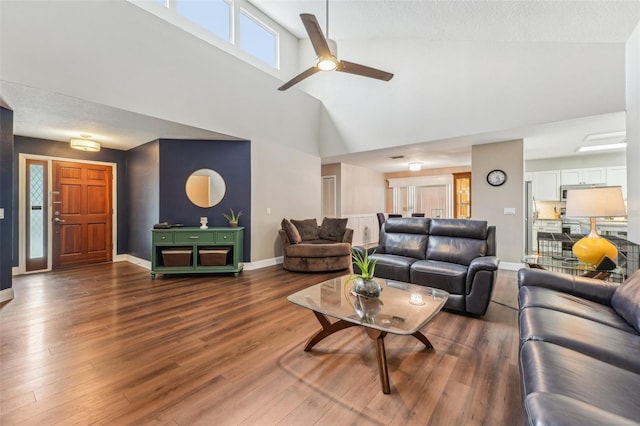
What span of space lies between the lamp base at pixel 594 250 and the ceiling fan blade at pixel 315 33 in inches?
124

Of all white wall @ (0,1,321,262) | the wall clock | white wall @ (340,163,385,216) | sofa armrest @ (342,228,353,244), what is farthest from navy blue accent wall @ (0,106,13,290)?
the wall clock

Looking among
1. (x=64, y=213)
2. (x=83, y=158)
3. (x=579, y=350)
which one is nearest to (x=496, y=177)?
(x=579, y=350)

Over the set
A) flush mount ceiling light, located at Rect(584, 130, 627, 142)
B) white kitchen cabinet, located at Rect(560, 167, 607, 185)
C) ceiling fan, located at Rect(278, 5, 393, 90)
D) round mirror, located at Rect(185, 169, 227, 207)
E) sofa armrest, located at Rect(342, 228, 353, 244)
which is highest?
ceiling fan, located at Rect(278, 5, 393, 90)

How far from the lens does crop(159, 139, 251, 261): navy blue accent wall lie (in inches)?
192

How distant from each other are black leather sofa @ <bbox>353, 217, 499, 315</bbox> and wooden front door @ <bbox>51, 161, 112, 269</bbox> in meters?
5.29

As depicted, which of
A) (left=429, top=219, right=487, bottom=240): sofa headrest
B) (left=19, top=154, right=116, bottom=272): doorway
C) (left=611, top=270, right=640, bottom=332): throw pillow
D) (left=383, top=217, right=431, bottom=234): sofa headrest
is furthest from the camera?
(left=19, top=154, right=116, bottom=272): doorway

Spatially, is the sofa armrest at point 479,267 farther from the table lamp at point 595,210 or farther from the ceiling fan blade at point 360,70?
the ceiling fan blade at point 360,70

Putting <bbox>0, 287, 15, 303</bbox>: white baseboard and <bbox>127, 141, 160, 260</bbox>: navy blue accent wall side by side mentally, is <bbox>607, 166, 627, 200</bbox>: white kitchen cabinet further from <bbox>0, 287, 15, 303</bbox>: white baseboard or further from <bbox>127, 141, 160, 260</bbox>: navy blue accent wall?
<bbox>0, 287, 15, 303</bbox>: white baseboard

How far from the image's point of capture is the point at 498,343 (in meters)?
2.28

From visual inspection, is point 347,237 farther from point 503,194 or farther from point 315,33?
point 315,33

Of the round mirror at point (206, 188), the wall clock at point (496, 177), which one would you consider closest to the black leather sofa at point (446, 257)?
the wall clock at point (496, 177)

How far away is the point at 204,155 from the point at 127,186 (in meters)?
2.17

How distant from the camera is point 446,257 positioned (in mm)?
3424

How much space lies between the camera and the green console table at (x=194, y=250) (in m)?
4.38
